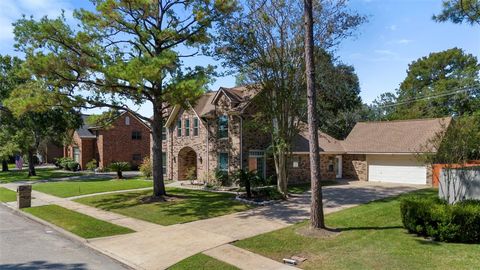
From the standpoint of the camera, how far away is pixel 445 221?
10.7 m

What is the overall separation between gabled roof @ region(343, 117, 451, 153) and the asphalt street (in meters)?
22.5

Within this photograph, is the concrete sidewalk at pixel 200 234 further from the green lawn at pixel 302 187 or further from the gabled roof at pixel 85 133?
the gabled roof at pixel 85 133

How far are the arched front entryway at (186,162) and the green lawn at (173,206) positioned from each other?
8772 mm

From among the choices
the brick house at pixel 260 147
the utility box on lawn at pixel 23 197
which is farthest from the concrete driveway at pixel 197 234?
the utility box on lawn at pixel 23 197

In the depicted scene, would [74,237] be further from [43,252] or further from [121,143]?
[121,143]

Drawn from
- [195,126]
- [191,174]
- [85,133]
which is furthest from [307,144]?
[85,133]

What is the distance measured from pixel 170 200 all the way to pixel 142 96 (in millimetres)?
5954

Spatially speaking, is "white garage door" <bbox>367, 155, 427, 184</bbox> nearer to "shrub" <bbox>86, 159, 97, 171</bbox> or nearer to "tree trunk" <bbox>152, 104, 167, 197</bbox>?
"tree trunk" <bbox>152, 104, 167, 197</bbox>

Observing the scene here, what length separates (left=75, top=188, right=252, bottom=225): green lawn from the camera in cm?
1639

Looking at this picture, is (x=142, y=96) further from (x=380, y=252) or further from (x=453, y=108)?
(x=453, y=108)

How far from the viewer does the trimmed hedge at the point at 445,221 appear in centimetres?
1051

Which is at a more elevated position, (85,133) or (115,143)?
(85,133)

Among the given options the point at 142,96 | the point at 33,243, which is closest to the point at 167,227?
the point at 33,243

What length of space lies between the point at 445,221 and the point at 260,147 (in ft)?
57.1
